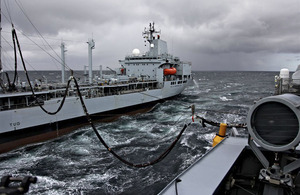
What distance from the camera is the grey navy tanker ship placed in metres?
14.8

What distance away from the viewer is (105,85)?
2197 centimetres

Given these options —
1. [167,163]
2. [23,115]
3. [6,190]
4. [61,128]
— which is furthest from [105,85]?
[6,190]

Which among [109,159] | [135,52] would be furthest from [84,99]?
[135,52]

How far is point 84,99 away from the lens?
1850 cm

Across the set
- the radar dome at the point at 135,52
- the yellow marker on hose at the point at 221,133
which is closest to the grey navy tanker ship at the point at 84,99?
the radar dome at the point at 135,52

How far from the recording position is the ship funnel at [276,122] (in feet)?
9.56

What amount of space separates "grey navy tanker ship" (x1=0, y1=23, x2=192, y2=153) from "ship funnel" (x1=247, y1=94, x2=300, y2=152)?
29.3 ft

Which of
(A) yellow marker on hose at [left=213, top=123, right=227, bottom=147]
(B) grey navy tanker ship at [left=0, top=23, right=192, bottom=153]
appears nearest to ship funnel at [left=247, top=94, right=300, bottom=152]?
(A) yellow marker on hose at [left=213, top=123, right=227, bottom=147]

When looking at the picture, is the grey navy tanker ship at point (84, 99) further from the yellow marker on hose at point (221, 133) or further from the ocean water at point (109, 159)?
the yellow marker on hose at point (221, 133)

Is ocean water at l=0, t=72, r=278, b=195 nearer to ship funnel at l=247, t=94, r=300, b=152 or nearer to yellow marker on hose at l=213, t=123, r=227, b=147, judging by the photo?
yellow marker on hose at l=213, t=123, r=227, b=147

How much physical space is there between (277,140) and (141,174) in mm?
8431

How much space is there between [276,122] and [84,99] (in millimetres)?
17562

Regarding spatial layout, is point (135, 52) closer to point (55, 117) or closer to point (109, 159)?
point (55, 117)

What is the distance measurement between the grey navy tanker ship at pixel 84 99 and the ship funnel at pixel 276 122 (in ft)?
29.3
